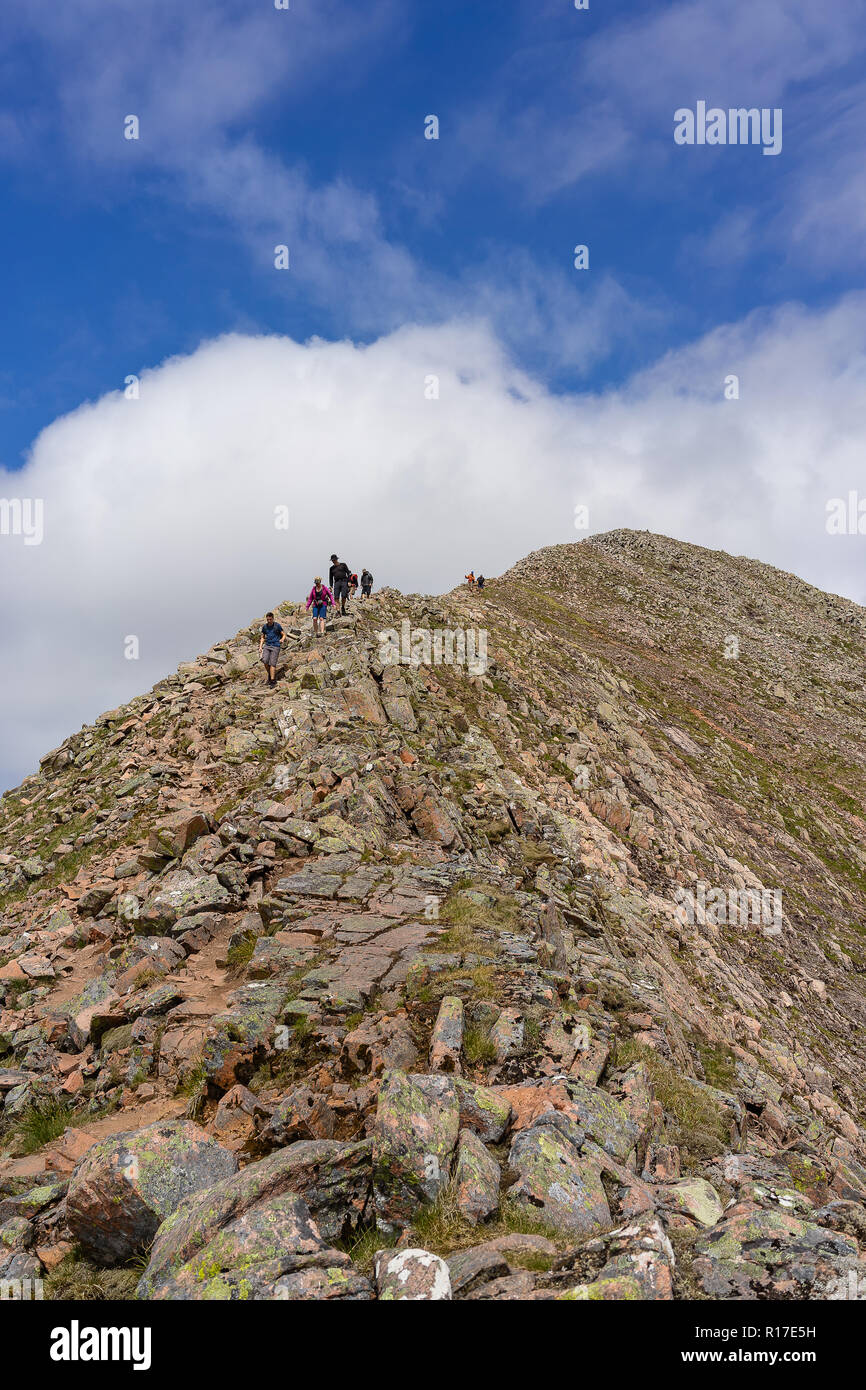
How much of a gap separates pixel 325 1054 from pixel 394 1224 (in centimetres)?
333

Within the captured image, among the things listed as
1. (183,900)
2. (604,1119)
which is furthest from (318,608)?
(604,1119)

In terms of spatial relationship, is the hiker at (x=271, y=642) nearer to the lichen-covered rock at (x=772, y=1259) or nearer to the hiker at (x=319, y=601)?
the hiker at (x=319, y=601)

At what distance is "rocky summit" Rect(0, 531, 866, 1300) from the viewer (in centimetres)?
565

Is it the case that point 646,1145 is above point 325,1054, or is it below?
below

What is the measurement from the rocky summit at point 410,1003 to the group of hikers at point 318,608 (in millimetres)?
963

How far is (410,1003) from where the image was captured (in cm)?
985

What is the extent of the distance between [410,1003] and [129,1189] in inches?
179

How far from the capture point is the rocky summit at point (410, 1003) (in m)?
5.65

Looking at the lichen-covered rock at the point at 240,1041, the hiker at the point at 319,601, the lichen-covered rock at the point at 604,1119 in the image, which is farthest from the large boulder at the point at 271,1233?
the hiker at the point at 319,601

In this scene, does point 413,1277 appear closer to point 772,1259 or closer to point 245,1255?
point 245,1255

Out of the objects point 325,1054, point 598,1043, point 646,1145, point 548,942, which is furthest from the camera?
point 548,942
